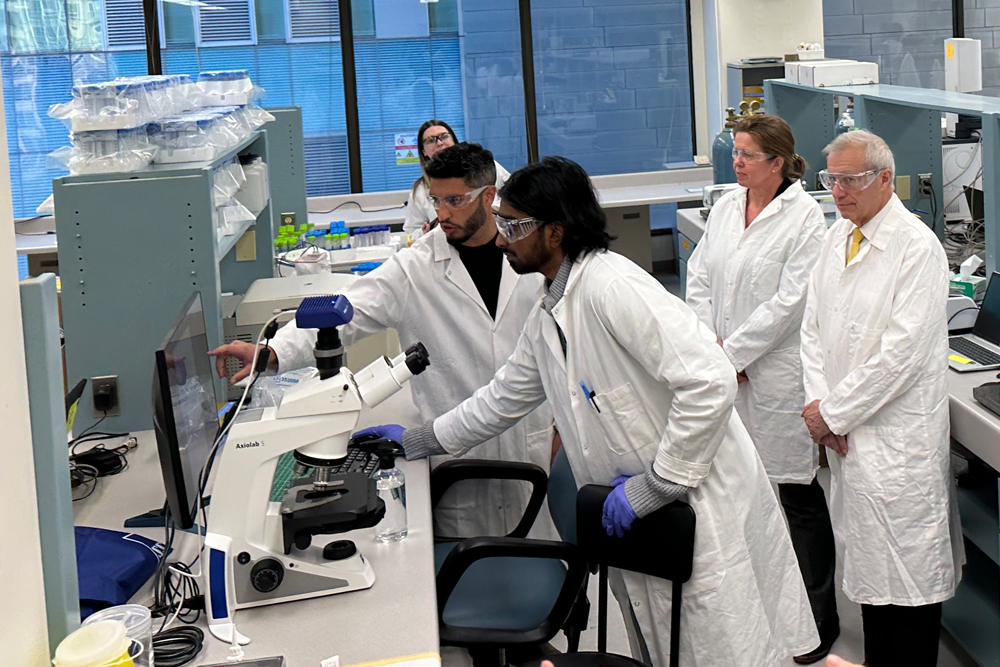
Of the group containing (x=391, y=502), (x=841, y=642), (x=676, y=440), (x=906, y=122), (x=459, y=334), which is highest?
(x=906, y=122)

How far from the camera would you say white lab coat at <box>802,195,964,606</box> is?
2242 mm

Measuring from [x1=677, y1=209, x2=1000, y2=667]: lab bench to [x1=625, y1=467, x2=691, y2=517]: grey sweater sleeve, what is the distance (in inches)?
33.4

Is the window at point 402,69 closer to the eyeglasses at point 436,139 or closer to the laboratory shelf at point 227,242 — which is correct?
the eyeglasses at point 436,139

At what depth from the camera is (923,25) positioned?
6.75 meters

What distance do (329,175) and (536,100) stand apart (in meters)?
1.43

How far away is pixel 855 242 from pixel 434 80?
4617 mm

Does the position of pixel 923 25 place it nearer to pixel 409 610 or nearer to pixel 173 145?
pixel 173 145

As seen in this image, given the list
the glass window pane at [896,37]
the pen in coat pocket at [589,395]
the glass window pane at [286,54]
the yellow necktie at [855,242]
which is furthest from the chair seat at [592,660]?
the glass window pane at [896,37]

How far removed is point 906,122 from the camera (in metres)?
3.76

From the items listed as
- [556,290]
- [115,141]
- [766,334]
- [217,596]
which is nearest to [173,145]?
[115,141]

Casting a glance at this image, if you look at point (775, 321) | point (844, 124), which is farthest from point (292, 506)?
point (844, 124)

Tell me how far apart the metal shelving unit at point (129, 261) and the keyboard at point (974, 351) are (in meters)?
1.93

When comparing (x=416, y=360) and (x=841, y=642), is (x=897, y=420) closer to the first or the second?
(x=841, y=642)

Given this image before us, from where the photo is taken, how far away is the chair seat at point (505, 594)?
2.05 meters
